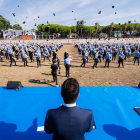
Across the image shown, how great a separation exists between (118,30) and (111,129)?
9926 centimetres

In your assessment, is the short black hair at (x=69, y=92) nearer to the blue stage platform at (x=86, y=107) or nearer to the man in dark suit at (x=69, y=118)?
the man in dark suit at (x=69, y=118)

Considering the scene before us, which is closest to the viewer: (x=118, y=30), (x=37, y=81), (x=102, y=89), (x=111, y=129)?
(x=111, y=129)

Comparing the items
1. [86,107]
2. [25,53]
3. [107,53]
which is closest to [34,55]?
[25,53]

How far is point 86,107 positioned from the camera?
416cm

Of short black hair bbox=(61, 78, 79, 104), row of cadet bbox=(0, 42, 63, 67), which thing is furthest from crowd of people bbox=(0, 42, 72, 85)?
short black hair bbox=(61, 78, 79, 104)

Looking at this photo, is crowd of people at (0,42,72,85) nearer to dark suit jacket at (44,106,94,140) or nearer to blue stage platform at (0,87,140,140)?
blue stage platform at (0,87,140,140)

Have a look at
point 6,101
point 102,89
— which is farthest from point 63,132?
point 102,89

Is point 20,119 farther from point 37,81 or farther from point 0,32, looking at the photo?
point 0,32

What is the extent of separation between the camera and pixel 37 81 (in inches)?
351

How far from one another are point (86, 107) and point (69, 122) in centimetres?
278

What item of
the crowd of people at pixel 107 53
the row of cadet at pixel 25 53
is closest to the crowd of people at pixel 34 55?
the row of cadet at pixel 25 53

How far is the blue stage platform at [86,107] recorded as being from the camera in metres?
3.05

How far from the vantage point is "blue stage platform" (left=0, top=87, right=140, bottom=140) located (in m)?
3.05

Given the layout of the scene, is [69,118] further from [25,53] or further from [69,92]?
[25,53]
